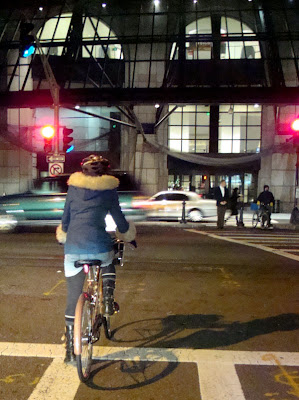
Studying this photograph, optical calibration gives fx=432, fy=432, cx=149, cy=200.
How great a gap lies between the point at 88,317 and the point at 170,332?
5.02 feet

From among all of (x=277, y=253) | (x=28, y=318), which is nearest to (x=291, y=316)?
(x=28, y=318)

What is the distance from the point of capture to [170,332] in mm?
5137

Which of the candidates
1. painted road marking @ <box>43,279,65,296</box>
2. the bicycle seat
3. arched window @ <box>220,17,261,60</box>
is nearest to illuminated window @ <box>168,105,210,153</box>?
arched window @ <box>220,17,261,60</box>

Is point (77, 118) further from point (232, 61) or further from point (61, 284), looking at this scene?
point (61, 284)

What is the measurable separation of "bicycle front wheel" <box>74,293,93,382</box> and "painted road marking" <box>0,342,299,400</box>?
154 millimetres

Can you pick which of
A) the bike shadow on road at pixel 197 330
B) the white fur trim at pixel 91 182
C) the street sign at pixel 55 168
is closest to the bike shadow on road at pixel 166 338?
the bike shadow on road at pixel 197 330

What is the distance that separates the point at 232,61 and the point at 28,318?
2379cm

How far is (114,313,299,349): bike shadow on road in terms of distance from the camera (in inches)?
191

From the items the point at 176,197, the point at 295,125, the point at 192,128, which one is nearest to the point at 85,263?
the point at 295,125

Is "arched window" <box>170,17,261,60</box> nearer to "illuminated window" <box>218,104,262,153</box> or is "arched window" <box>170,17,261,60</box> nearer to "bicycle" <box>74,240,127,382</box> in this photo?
"illuminated window" <box>218,104,262,153</box>

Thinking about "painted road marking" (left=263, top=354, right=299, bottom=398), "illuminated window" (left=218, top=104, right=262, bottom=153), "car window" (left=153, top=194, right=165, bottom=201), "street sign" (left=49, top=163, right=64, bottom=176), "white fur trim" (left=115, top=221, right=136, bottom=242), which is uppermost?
"illuminated window" (left=218, top=104, right=262, bottom=153)

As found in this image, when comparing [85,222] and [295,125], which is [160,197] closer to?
[295,125]

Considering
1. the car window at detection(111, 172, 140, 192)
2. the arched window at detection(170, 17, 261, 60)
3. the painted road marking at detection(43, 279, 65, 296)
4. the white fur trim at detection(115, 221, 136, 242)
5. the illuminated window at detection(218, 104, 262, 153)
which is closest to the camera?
the white fur trim at detection(115, 221, 136, 242)

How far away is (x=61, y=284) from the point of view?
7395 millimetres
